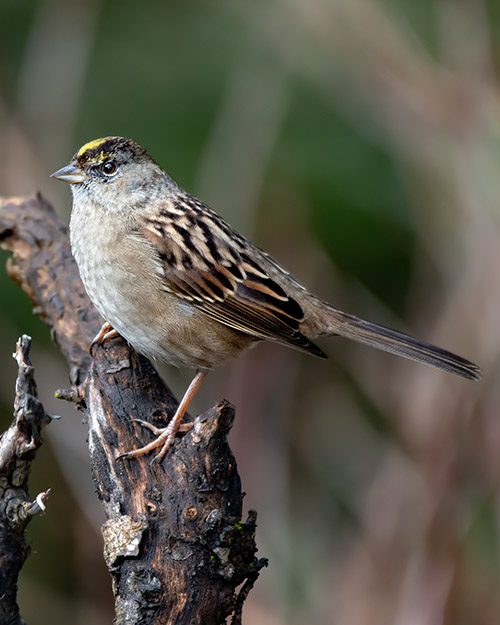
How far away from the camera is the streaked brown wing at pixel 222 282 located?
3.45 m

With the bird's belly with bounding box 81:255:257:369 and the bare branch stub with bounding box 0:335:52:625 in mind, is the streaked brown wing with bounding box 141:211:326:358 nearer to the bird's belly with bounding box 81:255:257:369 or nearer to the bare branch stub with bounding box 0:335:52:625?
the bird's belly with bounding box 81:255:257:369

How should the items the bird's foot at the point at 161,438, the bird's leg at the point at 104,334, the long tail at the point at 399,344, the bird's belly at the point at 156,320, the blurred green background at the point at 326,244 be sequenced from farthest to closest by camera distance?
the blurred green background at the point at 326,244 < the long tail at the point at 399,344 < the bird's leg at the point at 104,334 < the bird's belly at the point at 156,320 < the bird's foot at the point at 161,438

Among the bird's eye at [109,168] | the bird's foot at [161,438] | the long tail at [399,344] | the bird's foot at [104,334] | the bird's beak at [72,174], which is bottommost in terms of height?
the bird's foot at [161,438]

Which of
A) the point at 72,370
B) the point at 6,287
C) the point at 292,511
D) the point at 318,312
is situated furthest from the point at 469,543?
the point at 6,287

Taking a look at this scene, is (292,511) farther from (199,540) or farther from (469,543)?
(199,540)

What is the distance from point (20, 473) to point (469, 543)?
9.53 feet

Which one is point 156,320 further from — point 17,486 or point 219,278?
point 17,486

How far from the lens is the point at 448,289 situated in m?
4.98

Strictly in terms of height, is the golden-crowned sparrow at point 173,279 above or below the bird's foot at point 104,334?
above

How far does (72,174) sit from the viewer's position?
3.54 metres

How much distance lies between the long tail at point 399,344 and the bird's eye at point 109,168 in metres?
1.11

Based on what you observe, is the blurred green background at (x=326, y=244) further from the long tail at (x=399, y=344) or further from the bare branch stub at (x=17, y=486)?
the bare branch stub at (x=17, y=486)

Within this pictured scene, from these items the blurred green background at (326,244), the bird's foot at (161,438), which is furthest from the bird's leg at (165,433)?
the blurred green background at (326,244)

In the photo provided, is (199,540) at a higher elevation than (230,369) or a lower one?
lower
